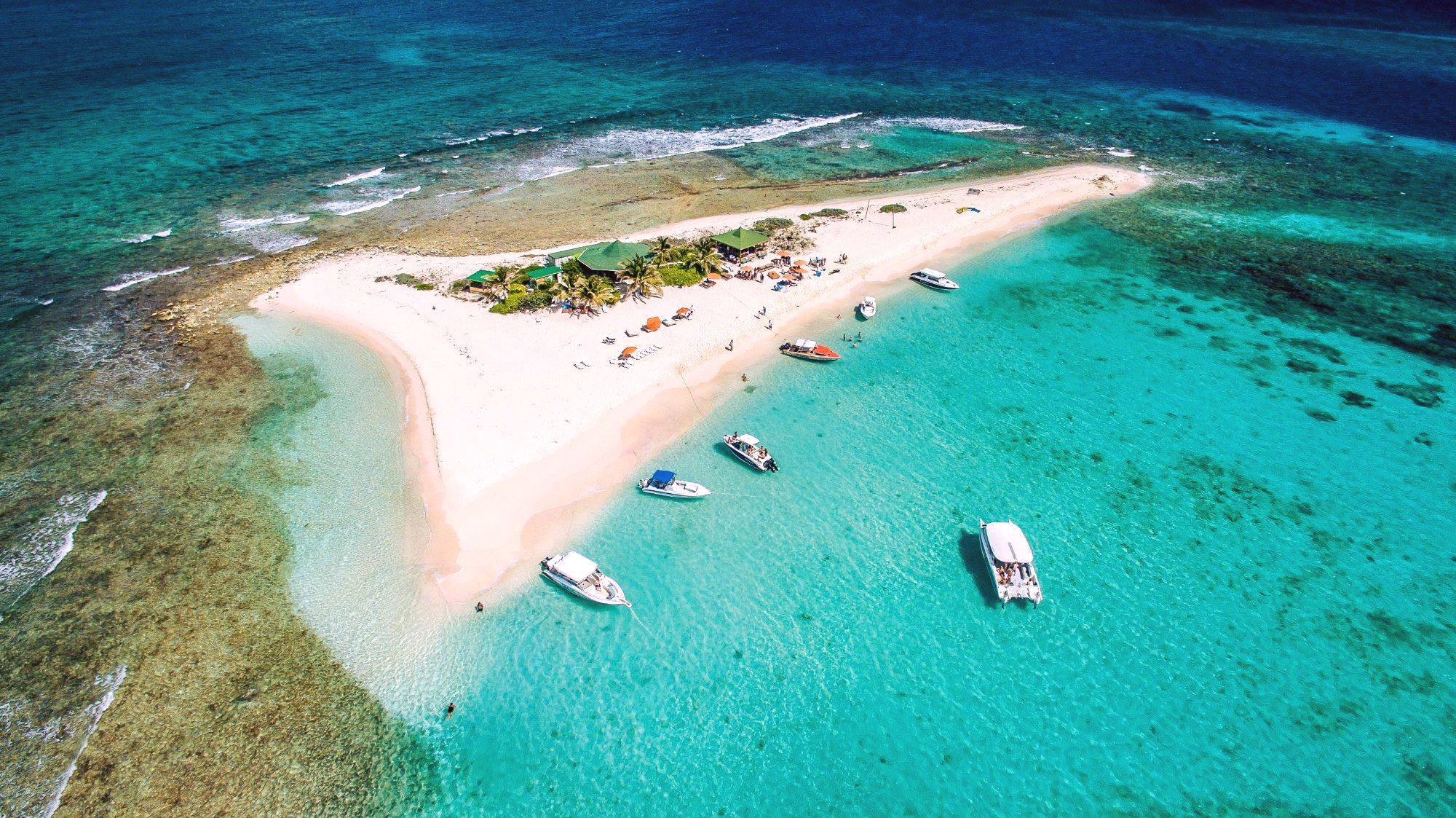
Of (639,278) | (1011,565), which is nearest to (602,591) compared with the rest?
(1011,565)

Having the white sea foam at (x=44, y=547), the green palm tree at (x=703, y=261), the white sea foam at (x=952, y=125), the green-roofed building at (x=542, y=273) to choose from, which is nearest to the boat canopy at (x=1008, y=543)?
the green palm tree at (x=703, y=261)

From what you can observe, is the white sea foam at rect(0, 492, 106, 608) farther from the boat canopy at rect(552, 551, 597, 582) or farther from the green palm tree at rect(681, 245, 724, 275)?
the green palm tree at rect(681, 245, 724, 275)

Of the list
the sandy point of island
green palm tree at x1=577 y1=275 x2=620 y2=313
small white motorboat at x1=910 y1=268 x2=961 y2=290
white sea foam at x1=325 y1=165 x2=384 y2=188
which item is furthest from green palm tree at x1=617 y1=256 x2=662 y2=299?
white sea foam at x1=325 y1=165 x2=384 y2=188

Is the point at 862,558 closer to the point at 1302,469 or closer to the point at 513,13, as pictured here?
the point at 1302,469

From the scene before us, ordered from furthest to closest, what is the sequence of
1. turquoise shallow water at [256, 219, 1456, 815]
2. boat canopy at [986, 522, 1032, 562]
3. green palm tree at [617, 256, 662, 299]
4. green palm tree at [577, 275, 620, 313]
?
1. green palm tree at [617, 256, 662, 299]
2. green palm tree at [577, 275, 620, 313]
3. boat canopy at [986, 522, 1032, 562]
4. turquoise shallow water at [256, 219, 1456, 815]

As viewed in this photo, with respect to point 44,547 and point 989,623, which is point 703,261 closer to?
point 989,623

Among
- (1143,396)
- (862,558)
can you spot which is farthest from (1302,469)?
(862,558)
